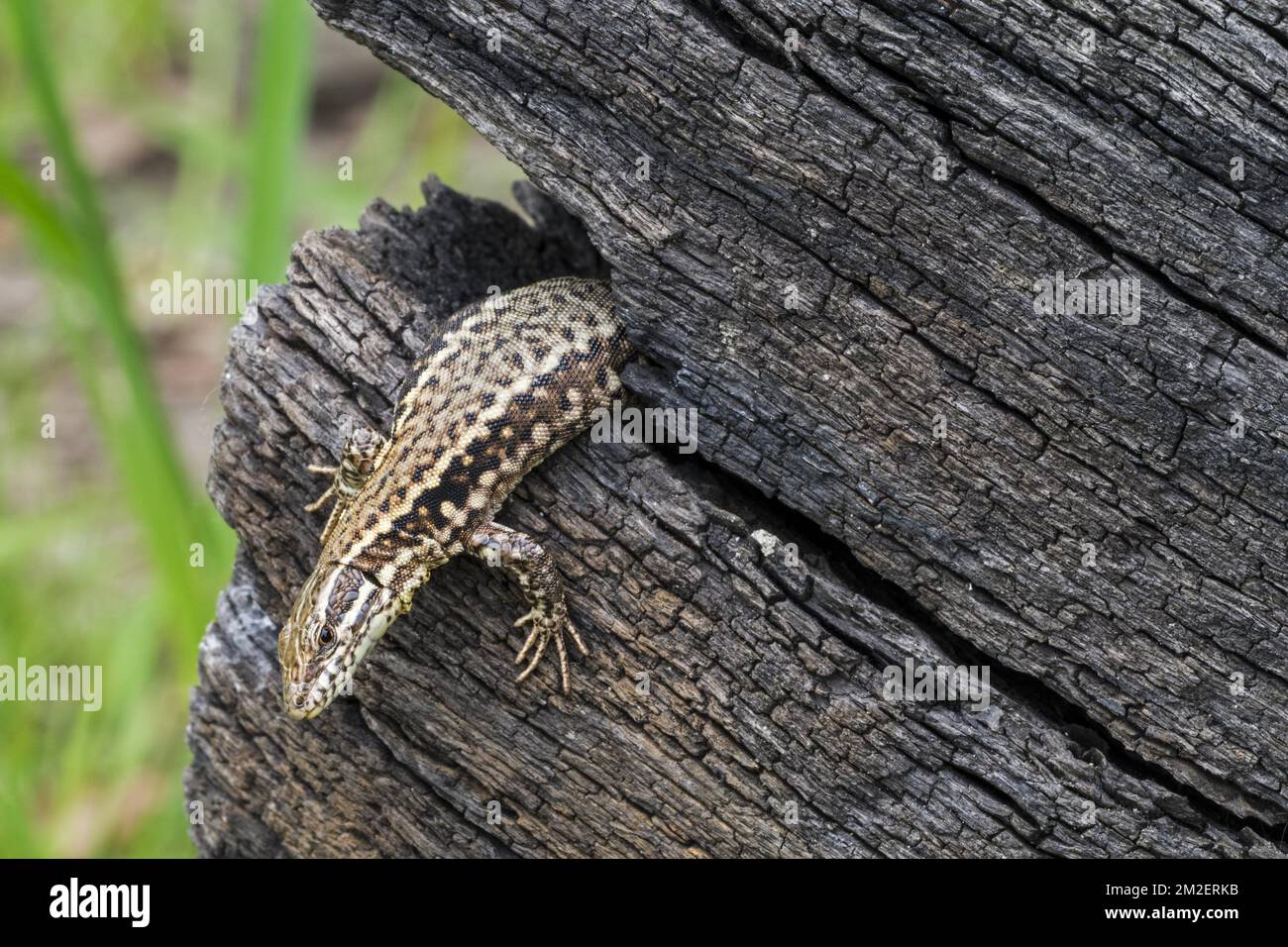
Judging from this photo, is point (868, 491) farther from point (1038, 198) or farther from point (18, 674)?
point (18, 674)

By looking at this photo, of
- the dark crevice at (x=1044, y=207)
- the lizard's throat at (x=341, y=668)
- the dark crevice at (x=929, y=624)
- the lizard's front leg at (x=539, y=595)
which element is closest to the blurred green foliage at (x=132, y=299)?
the lizard's throat at (x=341, y=668)

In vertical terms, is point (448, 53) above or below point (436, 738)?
above

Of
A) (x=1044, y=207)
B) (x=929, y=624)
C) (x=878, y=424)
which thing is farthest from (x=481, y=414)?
(x=1044, y=207)

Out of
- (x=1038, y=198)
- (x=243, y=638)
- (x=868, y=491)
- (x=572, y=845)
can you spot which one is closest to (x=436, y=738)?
(x=572, y=845)

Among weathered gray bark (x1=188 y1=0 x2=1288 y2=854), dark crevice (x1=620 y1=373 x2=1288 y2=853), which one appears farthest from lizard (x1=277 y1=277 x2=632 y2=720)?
dark crevice (x1=620 y1=373 x2=1288 y2=853)

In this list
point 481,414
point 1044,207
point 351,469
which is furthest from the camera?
point 481,414

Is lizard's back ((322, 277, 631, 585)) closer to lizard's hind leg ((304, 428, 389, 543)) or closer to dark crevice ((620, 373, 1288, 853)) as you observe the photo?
lizard's hind leg ((304, 428, 389, 543))

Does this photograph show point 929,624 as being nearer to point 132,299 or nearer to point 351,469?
point 351,469
